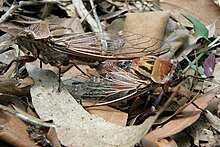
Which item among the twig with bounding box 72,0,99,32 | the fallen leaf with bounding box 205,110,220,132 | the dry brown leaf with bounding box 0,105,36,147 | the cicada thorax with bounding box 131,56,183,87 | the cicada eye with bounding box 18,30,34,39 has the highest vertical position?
the cicada eye with bounding box 18,30,34,39

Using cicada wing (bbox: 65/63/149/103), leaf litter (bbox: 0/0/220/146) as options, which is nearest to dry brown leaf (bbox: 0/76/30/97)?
leaf litter (bbox: 0/0/220/146)

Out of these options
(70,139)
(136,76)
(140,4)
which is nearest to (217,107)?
(136,76)

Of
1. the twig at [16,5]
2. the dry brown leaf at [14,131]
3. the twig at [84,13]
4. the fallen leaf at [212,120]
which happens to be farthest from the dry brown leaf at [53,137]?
the twig at [84,13]

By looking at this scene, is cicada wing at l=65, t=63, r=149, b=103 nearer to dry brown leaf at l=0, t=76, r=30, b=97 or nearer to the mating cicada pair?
the mating cicada pair

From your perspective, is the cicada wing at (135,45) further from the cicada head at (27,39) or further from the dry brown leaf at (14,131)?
the dry brown leaf at (14,131)

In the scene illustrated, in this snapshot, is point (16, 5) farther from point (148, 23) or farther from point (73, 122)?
point (73, 122)

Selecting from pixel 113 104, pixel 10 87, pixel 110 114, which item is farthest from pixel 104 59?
pixel 10 87

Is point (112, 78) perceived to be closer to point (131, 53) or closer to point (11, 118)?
point (131, 53)
